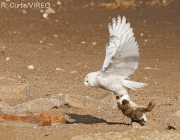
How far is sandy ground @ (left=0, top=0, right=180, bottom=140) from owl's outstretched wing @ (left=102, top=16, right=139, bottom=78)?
1.93 ft

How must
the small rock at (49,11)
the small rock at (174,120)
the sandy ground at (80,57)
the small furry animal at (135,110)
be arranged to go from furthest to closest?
the small rock at (49,11) < the small rock at (174,120) < the sandy ground at (80,57) < the small furry animal at (135,110)

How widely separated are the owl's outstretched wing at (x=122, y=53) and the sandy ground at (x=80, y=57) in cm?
59

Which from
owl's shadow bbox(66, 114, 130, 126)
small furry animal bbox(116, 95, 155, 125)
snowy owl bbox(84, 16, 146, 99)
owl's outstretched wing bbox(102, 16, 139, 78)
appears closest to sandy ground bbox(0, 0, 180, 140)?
owl's shadow bbox(66, 114, 130, 126)

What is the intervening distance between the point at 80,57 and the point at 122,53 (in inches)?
227

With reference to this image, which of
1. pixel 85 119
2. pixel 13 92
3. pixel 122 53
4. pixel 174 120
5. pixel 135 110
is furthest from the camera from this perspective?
pixel 13 92

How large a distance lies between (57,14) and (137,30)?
2.92 metres

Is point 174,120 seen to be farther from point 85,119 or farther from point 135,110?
point 85,119

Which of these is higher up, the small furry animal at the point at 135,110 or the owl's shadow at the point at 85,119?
the small furry animal at the point at 135,110

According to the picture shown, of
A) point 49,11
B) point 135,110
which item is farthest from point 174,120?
point 49,11

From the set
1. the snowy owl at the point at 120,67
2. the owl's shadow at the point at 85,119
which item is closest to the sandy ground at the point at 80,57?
the owl's shadow at the point at 85,119

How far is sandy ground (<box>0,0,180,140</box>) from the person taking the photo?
296 inches

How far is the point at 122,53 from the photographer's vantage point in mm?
7379

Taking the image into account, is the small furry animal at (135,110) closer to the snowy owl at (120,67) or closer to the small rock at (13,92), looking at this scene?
the snowy owl at (120,67)

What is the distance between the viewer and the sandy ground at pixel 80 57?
7.52 m
